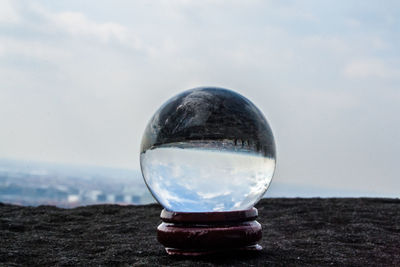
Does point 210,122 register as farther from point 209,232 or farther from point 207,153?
point 209,232

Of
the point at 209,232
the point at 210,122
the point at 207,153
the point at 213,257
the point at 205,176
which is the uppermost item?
the point at 210,122

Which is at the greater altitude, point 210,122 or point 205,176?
point 210,122

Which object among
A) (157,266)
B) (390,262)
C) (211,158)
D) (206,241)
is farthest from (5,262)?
(390,262)

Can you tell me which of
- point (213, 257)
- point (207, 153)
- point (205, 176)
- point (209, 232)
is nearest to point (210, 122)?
point (207, 153)

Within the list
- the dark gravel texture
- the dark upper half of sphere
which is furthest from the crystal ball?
the dark gravel texture

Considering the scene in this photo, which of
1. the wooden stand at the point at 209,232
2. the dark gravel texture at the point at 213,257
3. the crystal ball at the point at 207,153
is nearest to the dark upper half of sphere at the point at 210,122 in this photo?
the crystal ball at the point at 207,153

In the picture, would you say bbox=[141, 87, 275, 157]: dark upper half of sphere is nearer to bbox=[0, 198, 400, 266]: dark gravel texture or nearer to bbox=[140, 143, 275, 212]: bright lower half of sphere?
bbox=[140, 143, 275, 212]: bright lower half of sphere
